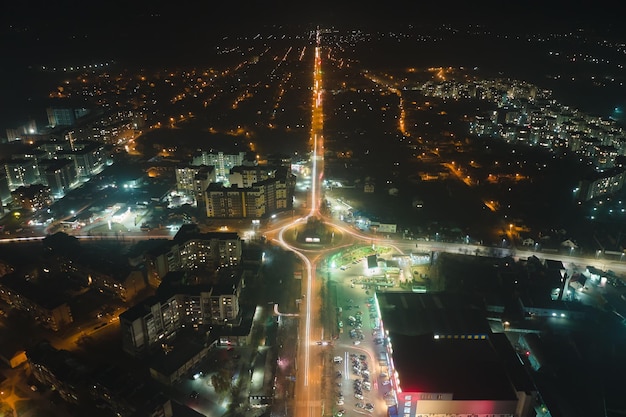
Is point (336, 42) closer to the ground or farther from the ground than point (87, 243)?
farther from the ground

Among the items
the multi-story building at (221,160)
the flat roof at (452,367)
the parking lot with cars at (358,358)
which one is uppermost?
the multi-story building at (221,160)

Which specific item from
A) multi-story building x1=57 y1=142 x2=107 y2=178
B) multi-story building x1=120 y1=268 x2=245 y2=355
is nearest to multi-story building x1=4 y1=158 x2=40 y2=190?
multi-story building x1=57 y1=142 x2=107 y2=178

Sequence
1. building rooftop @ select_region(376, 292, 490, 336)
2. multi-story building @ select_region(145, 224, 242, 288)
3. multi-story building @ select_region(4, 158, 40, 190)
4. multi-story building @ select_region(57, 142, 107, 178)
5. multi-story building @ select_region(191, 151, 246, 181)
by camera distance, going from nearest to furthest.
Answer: building rooftop @ select_region(376, 292, 490, 336) < multi-story building @ select_region(145, 224, 242, 288) < multi-story building @ select_region(4, 158, 40, 190) < multi-story building @ select_region(191, 151, 246, 181) < multi-story building @ select_region(57, 142, 107, 178)

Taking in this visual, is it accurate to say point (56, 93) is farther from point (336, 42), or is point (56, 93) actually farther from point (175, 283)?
point (336, 42)

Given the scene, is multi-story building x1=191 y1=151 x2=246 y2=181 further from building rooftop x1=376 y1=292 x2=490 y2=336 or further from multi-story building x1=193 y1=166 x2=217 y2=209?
building rooftop x1=376 y1=292 x2=490 y2=336

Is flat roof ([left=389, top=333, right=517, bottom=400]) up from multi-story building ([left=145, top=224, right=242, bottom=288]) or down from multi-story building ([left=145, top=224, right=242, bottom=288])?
down

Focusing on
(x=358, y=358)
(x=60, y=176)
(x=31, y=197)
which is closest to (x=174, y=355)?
(x=358, y=358)

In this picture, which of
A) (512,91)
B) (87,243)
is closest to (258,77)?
(512,91)

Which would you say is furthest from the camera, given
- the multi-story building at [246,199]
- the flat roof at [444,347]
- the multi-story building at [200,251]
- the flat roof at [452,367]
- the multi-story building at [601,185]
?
the multi-story building at [601,185]

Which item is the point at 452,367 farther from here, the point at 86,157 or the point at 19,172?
the point at 19,172

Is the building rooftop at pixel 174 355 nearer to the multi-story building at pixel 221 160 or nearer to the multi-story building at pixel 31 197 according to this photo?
the multi-story building at pixel 31 197

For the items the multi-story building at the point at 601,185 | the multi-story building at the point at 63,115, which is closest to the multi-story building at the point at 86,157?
the multi-story building at the point at 63,115
